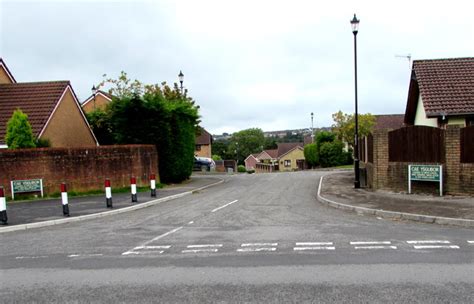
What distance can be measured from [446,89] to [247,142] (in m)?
123

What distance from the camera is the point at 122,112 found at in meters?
22.1

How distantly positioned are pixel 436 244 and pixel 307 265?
9.41ft

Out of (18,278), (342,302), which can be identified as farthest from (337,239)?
(18,278)

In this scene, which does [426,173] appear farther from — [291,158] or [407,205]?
[291,158]

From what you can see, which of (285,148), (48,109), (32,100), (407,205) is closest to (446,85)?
(407,205)

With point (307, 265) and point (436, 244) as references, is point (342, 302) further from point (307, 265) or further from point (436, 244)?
point (436, 244)

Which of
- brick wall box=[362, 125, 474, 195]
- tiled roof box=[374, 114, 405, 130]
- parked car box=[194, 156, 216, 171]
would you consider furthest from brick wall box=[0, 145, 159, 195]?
tiled roof box=[374, 114, 405, 130]

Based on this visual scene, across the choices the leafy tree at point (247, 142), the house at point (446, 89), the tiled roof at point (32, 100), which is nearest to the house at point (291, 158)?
the leafy tree at point (247, 142)

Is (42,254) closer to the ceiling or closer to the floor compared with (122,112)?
closer to the floor

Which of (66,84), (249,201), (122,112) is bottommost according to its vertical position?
(249,201)

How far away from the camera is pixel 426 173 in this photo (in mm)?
14234

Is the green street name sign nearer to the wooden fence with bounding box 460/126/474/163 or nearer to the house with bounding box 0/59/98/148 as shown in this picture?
the wooden fence with bounding box 460/126/474/163

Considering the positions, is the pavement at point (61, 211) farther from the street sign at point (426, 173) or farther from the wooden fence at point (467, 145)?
the wooden fence at point (467, 145)

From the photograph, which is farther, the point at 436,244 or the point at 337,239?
the point at 337,239
